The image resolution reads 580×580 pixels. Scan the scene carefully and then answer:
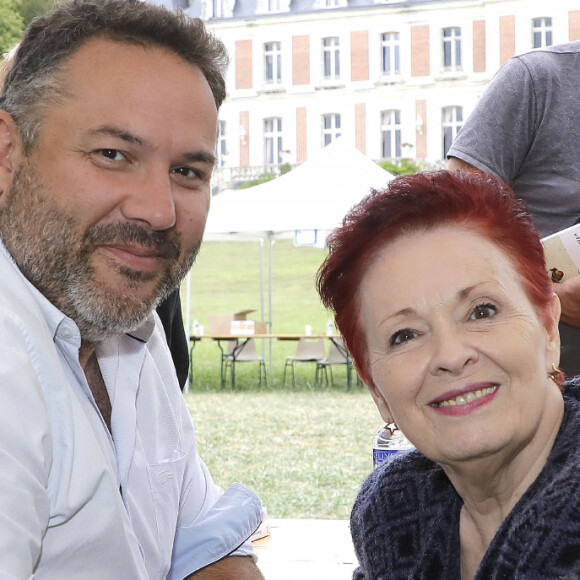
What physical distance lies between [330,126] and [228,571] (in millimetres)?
32505

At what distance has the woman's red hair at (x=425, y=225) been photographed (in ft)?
4.28

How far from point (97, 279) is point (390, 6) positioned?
108 ft

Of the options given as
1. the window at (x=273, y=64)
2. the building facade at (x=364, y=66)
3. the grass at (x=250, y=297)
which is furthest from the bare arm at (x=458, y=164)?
the window at (x=273, y=64)

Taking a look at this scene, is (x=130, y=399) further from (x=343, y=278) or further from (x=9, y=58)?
(x=9, y=58)

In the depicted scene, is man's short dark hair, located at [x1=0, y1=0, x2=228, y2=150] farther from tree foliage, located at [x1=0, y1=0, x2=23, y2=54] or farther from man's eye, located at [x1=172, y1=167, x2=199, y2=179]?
tree foliage, located at [x1=0, y1=0, x2=23, y2=54]

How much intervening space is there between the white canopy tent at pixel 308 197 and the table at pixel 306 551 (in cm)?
718

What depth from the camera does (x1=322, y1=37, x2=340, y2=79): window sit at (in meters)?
33.3

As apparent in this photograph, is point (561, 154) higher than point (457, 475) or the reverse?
higher

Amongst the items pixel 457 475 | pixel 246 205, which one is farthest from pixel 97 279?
pixel 246 205

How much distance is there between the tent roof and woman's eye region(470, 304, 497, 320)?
7979mm

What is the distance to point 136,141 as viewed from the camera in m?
1.36

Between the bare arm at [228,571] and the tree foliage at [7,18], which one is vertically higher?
the tree foliage at [7,18]

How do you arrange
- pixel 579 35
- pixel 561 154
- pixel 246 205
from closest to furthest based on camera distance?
pixel 561 154 → pixel 246 205 → pixel 579 35

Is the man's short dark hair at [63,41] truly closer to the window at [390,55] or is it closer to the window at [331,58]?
the window at [390,55]
